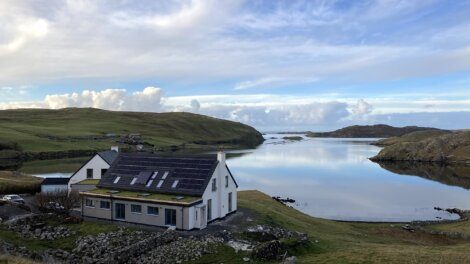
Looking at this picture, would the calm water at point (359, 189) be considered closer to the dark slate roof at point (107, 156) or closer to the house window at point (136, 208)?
the dark slate roof at point (107, 156)

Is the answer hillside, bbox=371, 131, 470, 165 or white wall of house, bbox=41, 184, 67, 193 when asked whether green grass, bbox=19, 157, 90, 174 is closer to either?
white wall of house, bbox=41, 184, 67, 193

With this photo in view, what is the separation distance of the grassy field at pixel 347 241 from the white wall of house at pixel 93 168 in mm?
16604

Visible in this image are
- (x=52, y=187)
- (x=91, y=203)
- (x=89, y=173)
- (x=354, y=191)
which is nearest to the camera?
(x=91, y=203)

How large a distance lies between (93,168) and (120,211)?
16.4 metres

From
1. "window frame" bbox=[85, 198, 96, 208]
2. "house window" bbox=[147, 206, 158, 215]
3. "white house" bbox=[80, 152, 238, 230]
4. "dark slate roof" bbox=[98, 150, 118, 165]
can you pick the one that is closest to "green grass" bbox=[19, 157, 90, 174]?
"dark slate roof" bbox=[98, 150, 118, 165]

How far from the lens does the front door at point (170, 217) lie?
41.4m

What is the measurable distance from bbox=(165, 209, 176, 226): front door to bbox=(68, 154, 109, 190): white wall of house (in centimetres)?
2026

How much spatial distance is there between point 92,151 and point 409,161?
127 metres

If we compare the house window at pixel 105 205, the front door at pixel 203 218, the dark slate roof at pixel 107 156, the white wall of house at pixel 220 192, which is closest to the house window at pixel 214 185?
the white wall of house at pixel 220 192

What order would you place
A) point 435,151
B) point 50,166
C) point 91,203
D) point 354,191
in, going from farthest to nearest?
1. point 435,151
2. point 50,166
3. point 354,191
4. point 91,203

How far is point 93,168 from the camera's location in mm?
58812

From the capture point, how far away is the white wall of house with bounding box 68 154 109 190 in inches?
2297

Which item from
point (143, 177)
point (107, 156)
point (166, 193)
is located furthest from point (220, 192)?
point (107, 156)

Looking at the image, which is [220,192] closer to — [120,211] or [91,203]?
[120,211]
